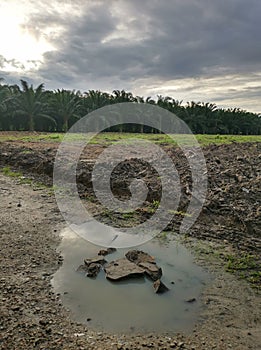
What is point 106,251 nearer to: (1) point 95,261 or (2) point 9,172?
(1) point 95,261

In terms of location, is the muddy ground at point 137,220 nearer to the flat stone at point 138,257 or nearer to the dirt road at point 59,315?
the dirt road at point 59,315

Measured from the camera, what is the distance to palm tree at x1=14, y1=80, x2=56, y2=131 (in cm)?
2677

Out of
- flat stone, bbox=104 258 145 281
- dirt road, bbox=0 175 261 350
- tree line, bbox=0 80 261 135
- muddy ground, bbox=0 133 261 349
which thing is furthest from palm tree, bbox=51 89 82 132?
flat stone, bbox=104 258 145 281

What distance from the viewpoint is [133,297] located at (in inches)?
180

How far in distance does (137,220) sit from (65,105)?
23.7 metres

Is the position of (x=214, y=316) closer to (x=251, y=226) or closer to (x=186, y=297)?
(x=186, y=297)

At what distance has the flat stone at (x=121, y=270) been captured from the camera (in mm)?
4998

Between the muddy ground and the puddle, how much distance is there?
15 centimetres

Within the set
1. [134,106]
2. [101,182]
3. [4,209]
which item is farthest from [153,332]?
[134,106]

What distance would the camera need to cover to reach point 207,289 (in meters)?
4.74

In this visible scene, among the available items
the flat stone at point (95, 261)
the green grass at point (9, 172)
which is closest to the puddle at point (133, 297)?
the flat stone at point (95, 261)

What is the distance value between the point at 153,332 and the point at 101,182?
630 cm

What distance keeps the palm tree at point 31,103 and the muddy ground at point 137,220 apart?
17.7 m

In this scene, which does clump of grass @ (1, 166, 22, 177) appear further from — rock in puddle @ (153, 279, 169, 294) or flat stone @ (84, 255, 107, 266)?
rock in puddle @ (153, 279, 169, 294)
